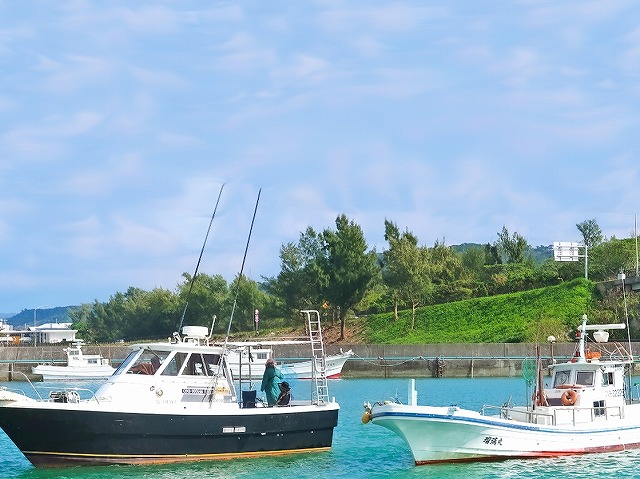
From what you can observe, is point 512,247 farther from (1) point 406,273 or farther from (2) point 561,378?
(2) point 561,378

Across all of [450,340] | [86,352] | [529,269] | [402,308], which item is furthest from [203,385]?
[529,269]

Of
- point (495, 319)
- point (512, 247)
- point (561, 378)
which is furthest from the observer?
point (512, 247)

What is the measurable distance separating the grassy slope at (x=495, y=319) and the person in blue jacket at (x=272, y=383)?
52.1m

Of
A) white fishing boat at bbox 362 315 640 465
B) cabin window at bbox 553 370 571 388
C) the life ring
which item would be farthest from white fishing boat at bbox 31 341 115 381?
the life ring

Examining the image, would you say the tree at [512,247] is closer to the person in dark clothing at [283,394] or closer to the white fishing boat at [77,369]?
the white fishing boat at [77,369]

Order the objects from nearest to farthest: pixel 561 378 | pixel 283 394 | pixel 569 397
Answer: pixel 569 397 < pixel 283 394 < pixel 561 378

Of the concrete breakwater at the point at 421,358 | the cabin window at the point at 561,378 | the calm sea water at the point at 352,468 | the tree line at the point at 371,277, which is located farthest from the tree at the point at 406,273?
the cabin window at the point at 561,378

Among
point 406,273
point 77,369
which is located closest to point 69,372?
point 77,369

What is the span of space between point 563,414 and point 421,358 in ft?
135

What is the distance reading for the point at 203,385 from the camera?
27328 millimetres

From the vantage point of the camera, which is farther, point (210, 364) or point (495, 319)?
point (495, 319)

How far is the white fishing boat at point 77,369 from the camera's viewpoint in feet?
223

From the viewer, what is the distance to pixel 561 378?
1168 inches

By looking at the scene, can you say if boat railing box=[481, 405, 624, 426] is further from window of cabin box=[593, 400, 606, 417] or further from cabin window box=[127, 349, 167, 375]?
cabin window box=[127, 349, 167, 375]
